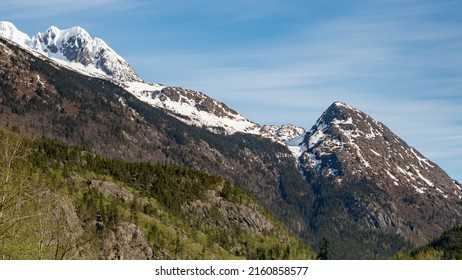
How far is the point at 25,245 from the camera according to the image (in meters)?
55.2

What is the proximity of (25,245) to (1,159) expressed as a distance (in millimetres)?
7858

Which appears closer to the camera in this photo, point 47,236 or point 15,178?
point 15,178

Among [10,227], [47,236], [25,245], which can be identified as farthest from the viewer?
[47,236]
